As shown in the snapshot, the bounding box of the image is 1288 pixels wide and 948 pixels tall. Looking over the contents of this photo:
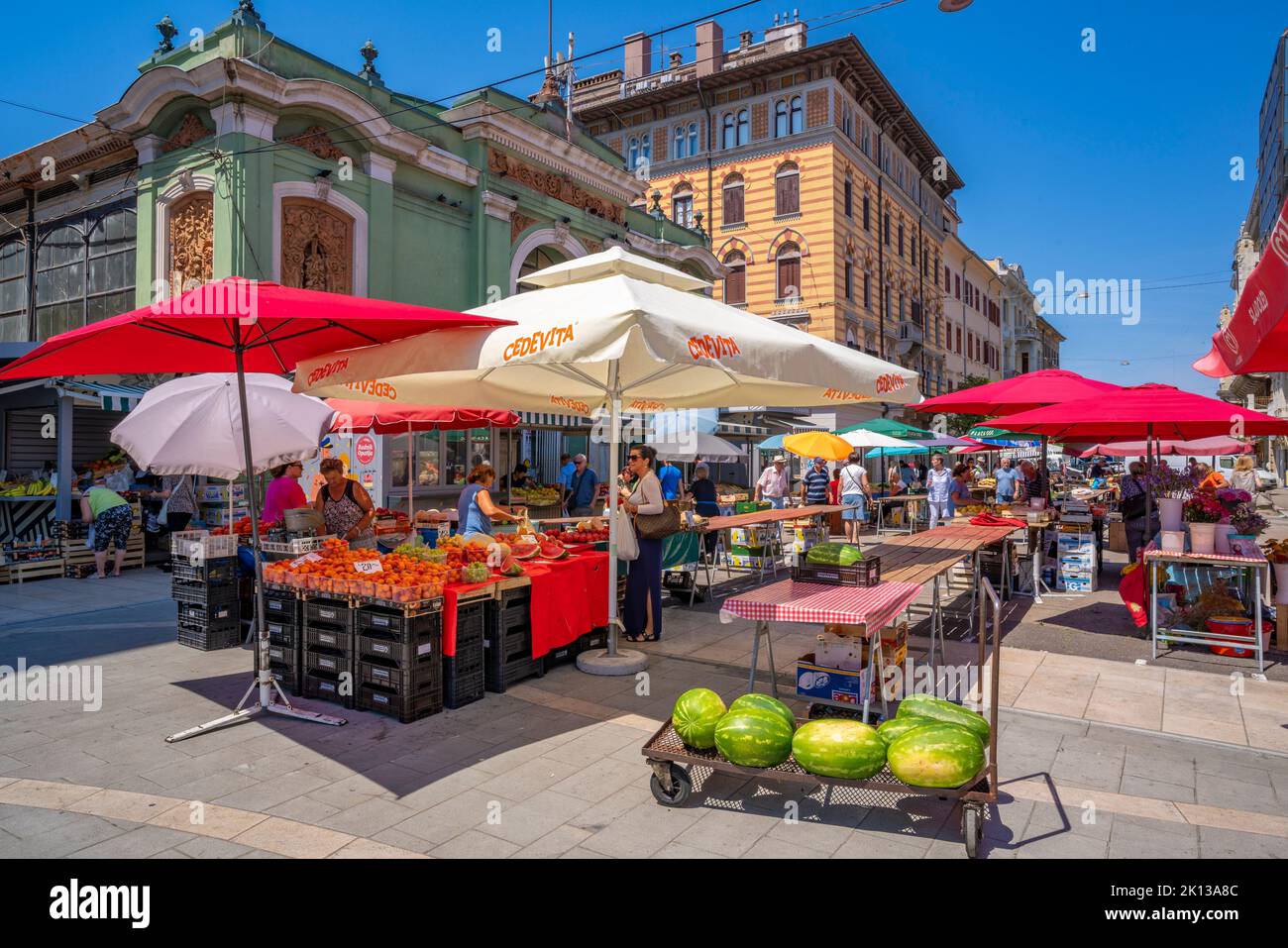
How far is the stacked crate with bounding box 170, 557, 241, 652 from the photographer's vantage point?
738 centimetres

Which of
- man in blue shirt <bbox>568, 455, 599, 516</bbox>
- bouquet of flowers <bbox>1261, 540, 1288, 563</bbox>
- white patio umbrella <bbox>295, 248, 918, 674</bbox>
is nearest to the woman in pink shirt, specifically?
white patio umbrella <bbox>295, 248, 918, 674</bbox>

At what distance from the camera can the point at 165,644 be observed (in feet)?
24.9

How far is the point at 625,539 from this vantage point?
24.9 ft

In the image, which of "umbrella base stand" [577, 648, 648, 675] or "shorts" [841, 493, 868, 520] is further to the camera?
"shorts" [841, 493, 868, 520]

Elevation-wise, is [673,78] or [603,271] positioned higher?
[673,78]

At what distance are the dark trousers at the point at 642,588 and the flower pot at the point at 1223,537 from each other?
17.8 feet

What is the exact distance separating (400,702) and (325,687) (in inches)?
32.8

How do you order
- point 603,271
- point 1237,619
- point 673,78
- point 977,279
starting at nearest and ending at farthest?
point 603,271, point 1237,619, point 673,78, point 977,279

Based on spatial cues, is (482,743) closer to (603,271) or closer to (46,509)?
(603,271)

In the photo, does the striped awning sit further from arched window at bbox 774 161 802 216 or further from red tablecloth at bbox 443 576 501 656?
arched window at bbox 774 161 802 216

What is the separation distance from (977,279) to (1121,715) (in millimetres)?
59462

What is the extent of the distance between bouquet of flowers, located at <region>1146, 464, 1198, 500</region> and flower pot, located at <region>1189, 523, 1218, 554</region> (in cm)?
73

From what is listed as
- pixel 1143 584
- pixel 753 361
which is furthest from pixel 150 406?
pixel 1143 584

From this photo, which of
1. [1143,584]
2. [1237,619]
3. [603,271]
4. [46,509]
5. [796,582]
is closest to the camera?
[796,582]
